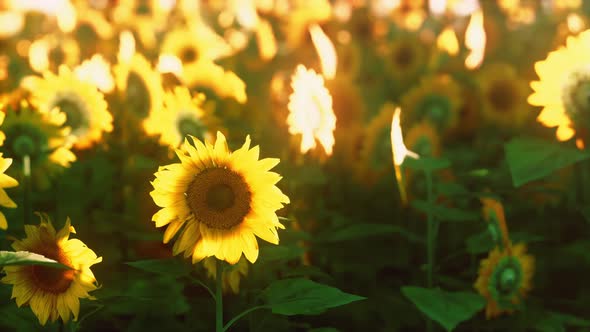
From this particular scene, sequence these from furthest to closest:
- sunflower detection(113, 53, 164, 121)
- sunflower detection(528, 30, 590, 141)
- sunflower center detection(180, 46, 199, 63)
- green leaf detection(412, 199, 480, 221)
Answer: sunflower center detection(180, 46, 199, 63) → sunflower detection(113, 53, 164, 121) → sunflower detection(528, 30, 590, 141) → green leaf detection(412, 199, 480, 221)

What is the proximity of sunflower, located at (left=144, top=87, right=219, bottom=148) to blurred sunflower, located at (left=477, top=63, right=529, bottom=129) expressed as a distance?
1.29 meters

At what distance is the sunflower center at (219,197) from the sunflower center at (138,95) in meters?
1.22

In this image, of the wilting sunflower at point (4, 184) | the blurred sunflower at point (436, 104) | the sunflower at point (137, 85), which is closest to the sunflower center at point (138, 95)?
the sunflower at point (137, 85)

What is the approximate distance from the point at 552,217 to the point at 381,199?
50 cm

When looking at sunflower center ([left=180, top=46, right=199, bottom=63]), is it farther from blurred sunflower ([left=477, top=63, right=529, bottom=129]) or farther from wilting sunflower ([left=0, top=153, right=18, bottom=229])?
wilting sunflower ([left=0, top=153, right=18, bottom=229])

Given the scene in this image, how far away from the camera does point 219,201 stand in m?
1.30

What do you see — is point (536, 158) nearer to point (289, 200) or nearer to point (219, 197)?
point (289, 200)

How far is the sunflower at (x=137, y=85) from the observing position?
2406 millimetres

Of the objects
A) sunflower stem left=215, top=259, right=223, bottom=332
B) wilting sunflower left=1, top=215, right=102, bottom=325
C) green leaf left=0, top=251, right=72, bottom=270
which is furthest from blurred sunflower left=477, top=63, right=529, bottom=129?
green leaf left=0, top=251, right=72, bottom=270

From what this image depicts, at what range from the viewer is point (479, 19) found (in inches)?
95.8

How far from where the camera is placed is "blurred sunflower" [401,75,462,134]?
278cm

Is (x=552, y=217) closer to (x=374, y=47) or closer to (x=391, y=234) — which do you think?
(x=391, y=234)

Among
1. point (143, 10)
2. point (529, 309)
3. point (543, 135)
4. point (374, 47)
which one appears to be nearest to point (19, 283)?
point (529, 309)

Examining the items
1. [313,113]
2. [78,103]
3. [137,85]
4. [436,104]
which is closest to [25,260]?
[313,113]
